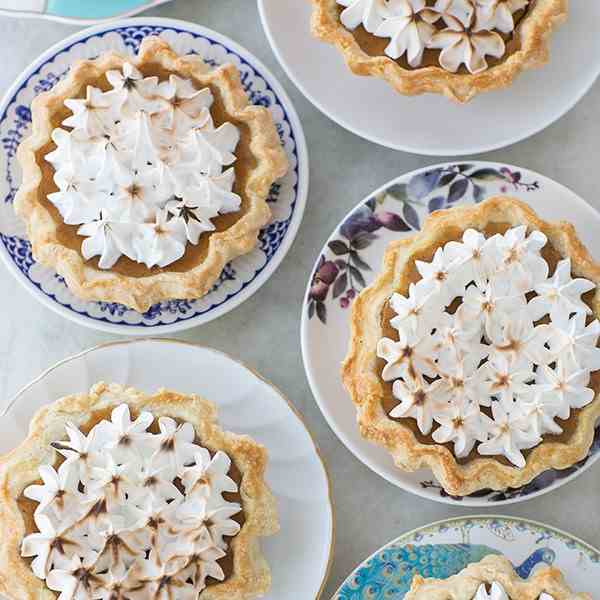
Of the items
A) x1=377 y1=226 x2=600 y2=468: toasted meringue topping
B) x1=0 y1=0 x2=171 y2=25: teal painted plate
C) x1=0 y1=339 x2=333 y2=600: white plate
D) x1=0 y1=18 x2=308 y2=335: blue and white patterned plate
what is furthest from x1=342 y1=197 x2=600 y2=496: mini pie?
x1=0 y1=0 x2=171 y2=25: teal painted plate

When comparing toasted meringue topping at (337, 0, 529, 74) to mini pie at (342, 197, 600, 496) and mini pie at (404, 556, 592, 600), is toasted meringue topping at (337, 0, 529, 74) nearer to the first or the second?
mini pie at (342, 197, 600, 496)

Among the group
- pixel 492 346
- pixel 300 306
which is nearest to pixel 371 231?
pixel 300 306

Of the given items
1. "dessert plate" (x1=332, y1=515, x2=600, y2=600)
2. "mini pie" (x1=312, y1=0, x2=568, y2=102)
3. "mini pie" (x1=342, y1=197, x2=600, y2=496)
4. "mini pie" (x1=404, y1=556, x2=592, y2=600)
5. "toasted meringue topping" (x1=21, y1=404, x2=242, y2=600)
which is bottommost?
"dessert plate" (x1=332, y1=515, x2=600, y2=600)

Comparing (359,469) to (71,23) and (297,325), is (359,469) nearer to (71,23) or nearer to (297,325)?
(297,325)

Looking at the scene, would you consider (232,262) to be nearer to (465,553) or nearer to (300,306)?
(300,306)

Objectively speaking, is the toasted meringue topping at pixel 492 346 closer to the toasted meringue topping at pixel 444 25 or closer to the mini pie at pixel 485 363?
the mini pie at pixel 485 363
